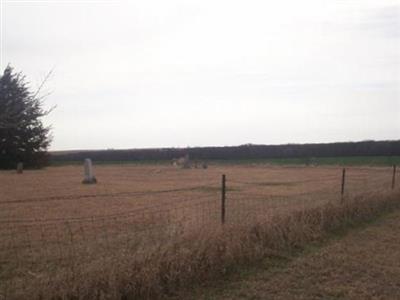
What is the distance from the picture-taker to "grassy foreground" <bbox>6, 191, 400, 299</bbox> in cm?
601

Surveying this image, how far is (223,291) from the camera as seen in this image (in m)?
6.99

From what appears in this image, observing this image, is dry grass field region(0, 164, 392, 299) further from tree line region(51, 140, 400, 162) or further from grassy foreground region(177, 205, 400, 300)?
tree line region(51, 140, 400, 162)

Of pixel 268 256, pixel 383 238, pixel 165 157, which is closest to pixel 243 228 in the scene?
pixel 268 256

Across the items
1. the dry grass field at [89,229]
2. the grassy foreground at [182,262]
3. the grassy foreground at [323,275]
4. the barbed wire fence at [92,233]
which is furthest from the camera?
the barbed wire fence at [92,233]

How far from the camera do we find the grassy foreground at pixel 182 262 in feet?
19.7

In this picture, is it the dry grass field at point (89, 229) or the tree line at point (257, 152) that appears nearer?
the dry grass field at point (89, 229)

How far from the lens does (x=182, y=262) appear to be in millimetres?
7164

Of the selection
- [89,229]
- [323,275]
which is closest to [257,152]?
[89,229]

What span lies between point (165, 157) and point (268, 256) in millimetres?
73718

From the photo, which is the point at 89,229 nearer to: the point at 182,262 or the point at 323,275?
the point at 182,262

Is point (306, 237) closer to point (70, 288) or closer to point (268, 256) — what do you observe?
point (268, 256)

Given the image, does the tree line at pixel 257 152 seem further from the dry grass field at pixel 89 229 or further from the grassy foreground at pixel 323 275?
the grassy foreground at pixel 323 275

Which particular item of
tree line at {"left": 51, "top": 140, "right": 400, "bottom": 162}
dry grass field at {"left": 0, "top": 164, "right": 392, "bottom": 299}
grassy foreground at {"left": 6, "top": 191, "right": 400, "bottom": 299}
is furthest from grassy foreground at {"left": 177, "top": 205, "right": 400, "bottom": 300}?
tree line at {"left": 51, "top": 140, "right": 400, "bottom": 162}

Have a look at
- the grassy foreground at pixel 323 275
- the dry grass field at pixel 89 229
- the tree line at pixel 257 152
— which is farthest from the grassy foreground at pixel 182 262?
the tree line at pixel 257 152
